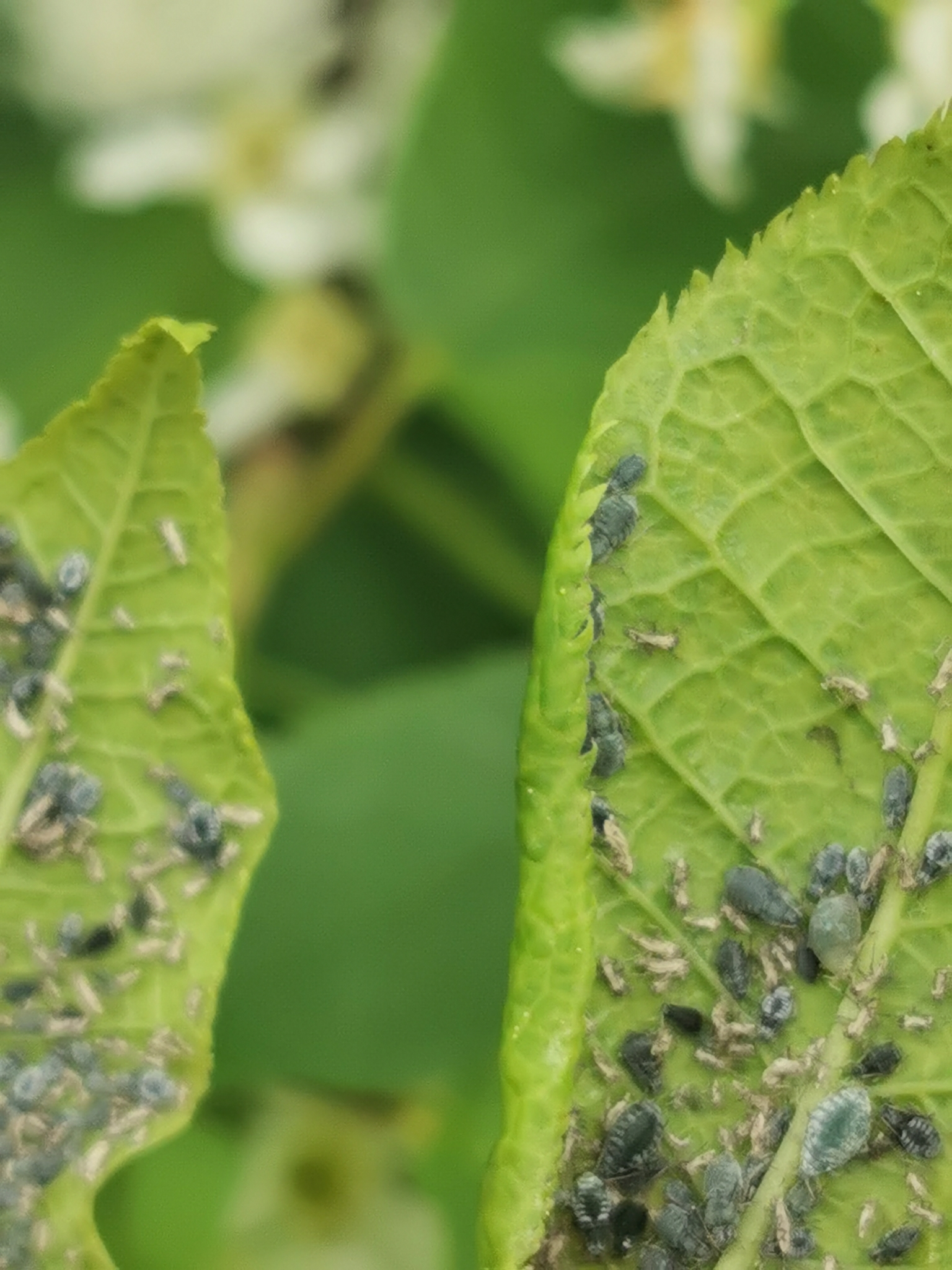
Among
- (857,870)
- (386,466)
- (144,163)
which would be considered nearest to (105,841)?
(857,870)

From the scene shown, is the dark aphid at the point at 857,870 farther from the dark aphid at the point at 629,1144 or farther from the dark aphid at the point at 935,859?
the dark aphid at the point at 629,1144

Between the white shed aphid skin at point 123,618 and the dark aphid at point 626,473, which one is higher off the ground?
the dark aphid at point 626,473

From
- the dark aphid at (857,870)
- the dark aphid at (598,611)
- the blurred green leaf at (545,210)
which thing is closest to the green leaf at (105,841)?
the dark aphid at (598,611)

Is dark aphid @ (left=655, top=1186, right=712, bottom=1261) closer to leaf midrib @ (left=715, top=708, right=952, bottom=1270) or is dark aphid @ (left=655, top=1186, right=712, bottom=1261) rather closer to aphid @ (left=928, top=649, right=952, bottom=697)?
leaf midrib @ (left=715, top=708, right=952, bottom=1270)

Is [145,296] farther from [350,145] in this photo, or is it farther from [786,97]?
[786,97]

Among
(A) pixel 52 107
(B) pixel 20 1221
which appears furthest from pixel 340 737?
(A) pixel 52 107

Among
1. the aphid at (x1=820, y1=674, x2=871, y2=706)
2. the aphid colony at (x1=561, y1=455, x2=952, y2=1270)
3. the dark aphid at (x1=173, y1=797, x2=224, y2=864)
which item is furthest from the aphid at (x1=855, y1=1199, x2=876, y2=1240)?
the dark aphid at (x1=173, y1=797, x2=224, y2=864)

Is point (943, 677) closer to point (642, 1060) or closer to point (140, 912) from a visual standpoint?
point (642, 1060)
